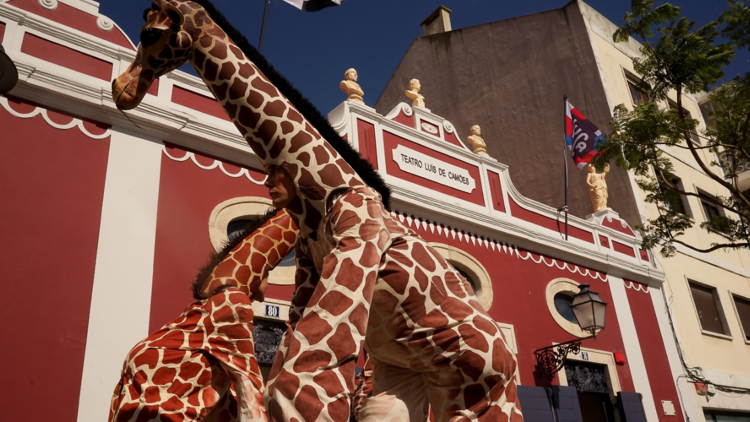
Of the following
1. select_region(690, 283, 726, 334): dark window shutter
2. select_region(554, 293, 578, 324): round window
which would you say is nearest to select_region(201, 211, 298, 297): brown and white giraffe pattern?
select_region(554, 293, 578, 324): round window

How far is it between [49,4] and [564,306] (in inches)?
355

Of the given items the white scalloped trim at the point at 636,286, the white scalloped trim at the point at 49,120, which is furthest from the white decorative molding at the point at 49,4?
the white scalloped trim at the point at 636,286

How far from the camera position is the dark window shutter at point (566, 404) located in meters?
8.94

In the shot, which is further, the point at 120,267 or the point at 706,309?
the point at 706,309

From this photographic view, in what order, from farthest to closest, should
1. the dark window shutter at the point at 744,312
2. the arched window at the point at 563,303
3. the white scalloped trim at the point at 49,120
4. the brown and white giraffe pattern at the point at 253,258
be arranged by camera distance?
the dark window shutter at the point at 744,312 → the arched window at the point at 563,303 → the white scalloped trim at the point at 49,120 → the brown and white giraffe pattern at the point at 253,258

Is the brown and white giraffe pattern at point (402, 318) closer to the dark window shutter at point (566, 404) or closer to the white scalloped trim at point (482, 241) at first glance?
the white scalloped trim at point (482, 241)

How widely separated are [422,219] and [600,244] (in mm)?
4784

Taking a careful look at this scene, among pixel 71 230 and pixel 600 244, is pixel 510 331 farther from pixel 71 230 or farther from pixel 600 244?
pixel 71 230

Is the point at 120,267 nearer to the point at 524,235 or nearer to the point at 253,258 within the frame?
the point at 253,258

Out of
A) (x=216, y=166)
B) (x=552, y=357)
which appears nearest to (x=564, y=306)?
(x=552, y=357)

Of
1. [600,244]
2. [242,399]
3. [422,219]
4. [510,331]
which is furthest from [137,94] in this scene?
[600,244]

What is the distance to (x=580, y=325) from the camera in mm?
8930

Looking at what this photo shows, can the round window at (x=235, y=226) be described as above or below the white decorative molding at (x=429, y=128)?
below

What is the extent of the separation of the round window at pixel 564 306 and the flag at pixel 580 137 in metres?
2.72
